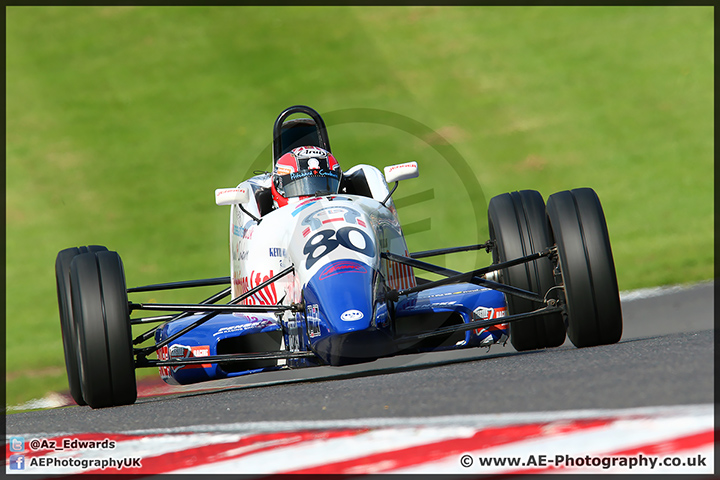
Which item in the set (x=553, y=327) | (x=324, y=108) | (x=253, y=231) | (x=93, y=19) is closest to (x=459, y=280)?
(x=553, y=327)

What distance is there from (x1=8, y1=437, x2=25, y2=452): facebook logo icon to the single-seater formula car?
0.88 m

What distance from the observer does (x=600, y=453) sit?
2.86m

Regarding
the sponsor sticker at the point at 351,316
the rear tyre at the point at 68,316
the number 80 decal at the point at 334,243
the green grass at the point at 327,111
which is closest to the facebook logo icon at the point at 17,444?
the rear tyre at the point at 68,316

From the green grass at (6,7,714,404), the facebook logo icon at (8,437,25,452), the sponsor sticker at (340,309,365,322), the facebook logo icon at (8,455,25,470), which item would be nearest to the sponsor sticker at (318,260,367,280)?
the sponsor sticker at (340,309,365,322)

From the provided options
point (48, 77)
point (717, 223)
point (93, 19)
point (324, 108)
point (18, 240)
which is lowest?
point (717, 223)

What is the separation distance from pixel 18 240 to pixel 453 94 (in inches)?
399

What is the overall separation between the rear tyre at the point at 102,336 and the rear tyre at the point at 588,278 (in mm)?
2637

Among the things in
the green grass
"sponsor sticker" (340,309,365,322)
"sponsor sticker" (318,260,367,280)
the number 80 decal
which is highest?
the green grass

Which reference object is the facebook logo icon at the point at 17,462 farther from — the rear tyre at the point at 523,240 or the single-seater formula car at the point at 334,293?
the rear tyre at the point at 523,240

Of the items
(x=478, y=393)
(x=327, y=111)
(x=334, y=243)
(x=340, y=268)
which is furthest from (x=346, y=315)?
(x=327, y=111)

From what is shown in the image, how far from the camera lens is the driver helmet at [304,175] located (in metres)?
6.65

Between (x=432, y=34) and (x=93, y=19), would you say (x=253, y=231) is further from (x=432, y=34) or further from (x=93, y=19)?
(x=93, y=19)

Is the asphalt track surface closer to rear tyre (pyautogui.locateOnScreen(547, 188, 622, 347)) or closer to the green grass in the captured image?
rear tyre (pyautogui.locateOnScreen(547, 188, 622, 347))

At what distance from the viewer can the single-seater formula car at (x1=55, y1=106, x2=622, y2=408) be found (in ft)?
17.5
